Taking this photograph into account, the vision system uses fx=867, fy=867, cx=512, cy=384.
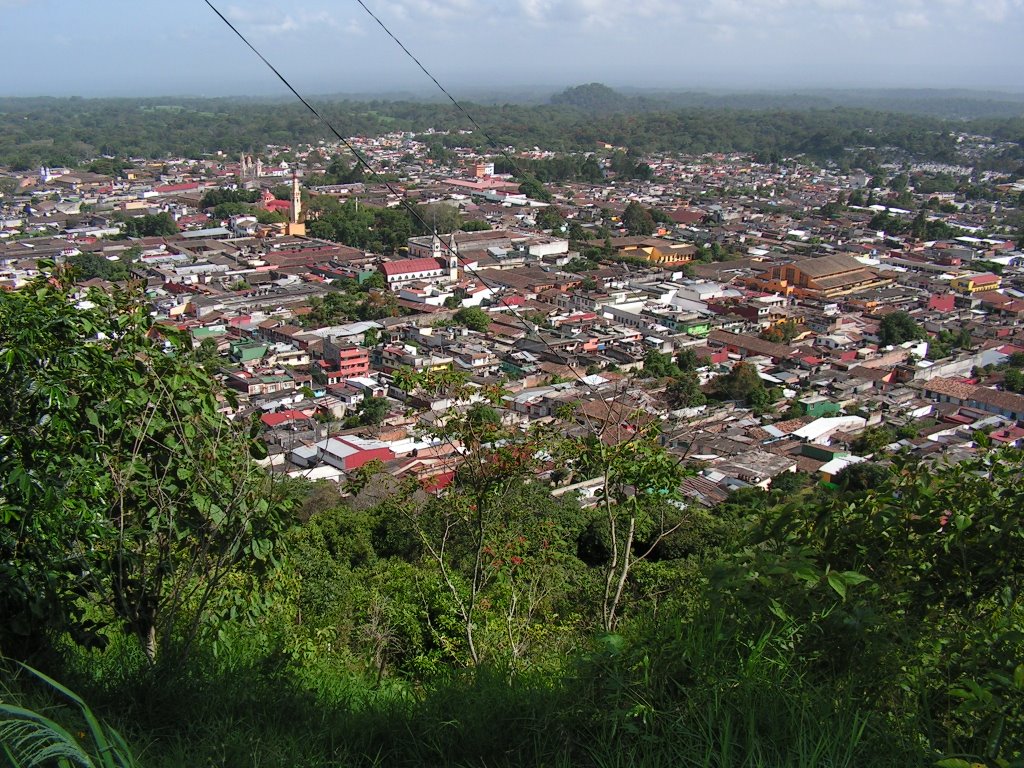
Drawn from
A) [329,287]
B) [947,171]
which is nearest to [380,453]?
[329,287]

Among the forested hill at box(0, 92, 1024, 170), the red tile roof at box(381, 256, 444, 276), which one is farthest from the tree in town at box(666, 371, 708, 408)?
the forested hill at box(0, 92, 1024, 170)

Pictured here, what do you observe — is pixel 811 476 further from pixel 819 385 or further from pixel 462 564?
pixel 462 564

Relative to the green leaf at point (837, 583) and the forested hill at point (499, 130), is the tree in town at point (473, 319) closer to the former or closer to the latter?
the green leaf at point (837, 583)

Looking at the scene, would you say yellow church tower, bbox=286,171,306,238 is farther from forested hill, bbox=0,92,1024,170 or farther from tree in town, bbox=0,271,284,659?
tree in town, bbox=0,271,284,659

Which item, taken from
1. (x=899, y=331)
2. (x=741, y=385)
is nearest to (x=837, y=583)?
(x=741, y=385)

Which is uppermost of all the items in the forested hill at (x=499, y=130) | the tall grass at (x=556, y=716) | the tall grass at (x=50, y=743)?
the forested hill at (x=499, y=130)

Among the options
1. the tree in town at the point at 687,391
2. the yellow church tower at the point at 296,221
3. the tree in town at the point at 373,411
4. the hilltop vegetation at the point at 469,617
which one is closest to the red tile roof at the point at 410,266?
the yellow church tower at the point at 296,221
